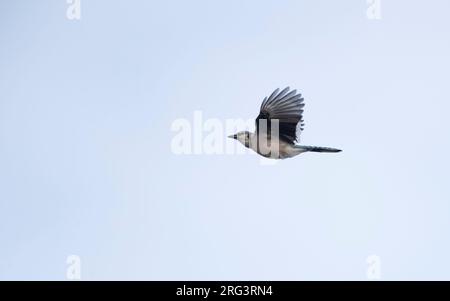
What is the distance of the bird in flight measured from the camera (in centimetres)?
1576

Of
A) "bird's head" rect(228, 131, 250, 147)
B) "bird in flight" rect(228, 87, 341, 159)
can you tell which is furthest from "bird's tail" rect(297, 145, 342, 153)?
"bird's head" rect(228, 131, 250, 147)

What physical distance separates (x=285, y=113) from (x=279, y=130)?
15.4 inches

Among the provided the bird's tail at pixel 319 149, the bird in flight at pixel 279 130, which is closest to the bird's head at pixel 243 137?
the bird in flight at pixel 279 130

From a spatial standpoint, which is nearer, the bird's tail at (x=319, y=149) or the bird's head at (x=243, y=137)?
the bird's tail at (x=319, y=149)

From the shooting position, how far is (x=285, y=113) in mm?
15875

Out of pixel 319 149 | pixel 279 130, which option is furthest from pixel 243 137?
pixel 319 149

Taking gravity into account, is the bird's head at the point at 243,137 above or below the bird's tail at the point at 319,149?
above

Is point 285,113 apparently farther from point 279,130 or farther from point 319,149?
point 319,149

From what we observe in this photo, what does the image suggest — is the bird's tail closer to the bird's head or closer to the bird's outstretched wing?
the bird's outstretched wing

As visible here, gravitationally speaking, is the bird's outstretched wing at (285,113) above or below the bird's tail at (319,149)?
above

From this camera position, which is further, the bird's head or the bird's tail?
the bird's head

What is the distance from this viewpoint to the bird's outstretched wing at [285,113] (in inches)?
617

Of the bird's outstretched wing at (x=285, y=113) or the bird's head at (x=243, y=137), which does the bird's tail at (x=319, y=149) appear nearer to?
the bird's outstretched wing at (x=285, y=113)
